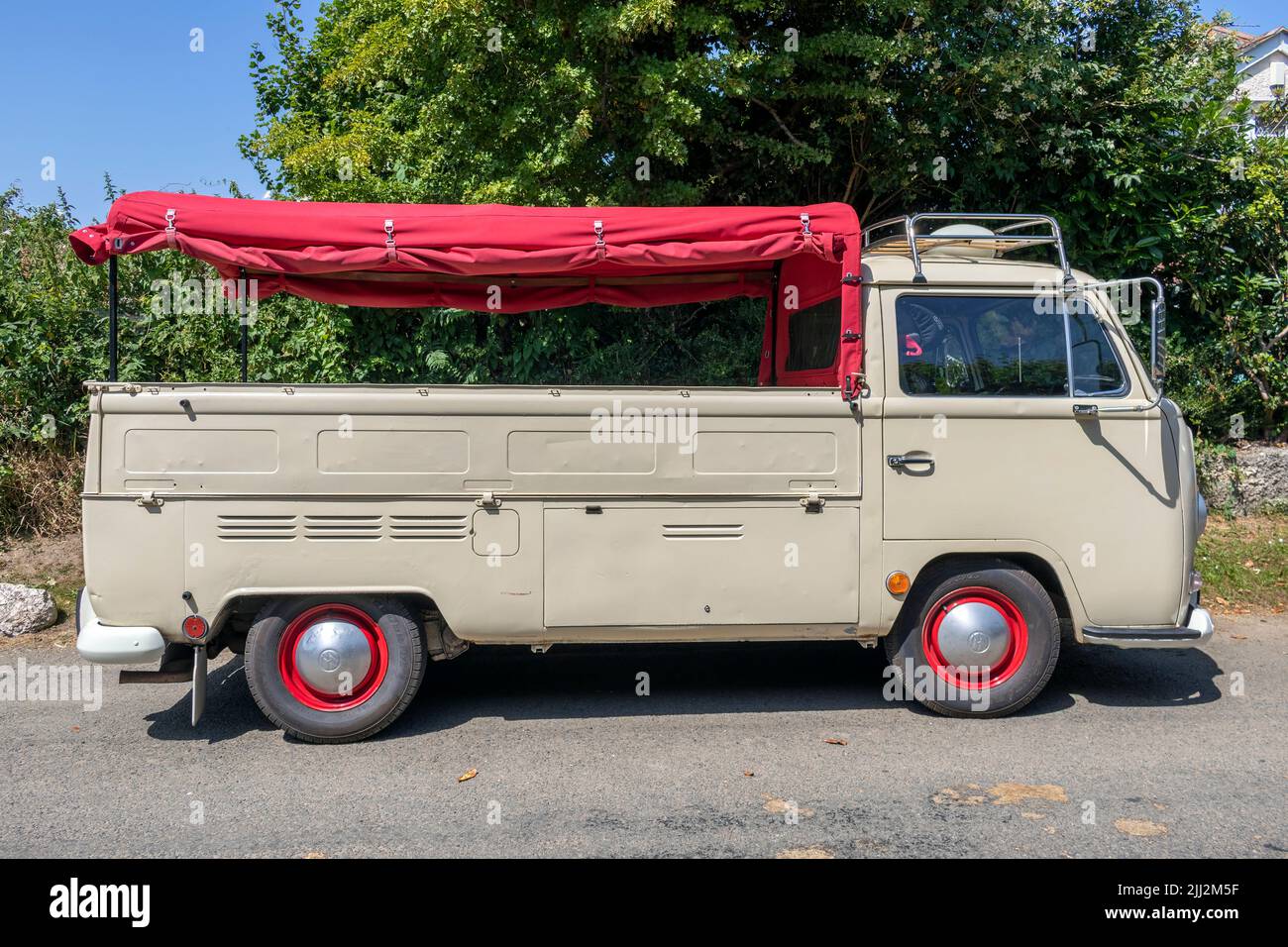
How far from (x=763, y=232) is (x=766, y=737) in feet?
8.60

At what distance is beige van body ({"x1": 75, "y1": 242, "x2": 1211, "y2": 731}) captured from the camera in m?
4.99

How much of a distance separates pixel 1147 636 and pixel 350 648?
4.14m

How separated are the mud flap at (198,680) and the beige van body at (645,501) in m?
0.13

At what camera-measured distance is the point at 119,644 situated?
4949 millimetres

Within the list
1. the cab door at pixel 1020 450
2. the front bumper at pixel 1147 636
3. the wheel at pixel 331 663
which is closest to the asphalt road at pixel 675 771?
the wheel at pixel 331 663

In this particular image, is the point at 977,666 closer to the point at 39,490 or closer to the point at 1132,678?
the point at 1132,678

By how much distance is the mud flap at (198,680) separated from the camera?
5109 mm

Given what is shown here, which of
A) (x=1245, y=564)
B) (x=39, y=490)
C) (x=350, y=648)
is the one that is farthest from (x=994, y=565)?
(x=39, y=490)

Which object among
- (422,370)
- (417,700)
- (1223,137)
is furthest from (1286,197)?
(417,700)

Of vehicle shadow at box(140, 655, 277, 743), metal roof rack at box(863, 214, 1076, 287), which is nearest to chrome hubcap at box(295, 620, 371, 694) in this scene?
vehicle shadow at box(140, 655, 277, 743)

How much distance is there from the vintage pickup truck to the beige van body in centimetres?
1

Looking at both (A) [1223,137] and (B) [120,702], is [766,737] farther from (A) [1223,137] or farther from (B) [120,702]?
(A) [1223,137]

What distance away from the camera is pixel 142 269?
971 centimetres

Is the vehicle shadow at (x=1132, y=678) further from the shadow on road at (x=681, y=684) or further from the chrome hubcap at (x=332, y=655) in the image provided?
the chrome hubcap at (x=332, y=655)
